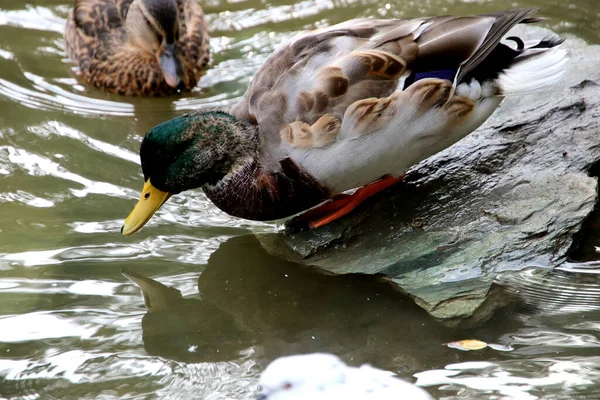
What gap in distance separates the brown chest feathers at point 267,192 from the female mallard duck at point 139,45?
205cm

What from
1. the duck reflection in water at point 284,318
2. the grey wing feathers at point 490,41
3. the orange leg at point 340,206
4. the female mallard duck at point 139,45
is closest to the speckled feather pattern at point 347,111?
the grey wing feathers at point 490,41

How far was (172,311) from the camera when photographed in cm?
380

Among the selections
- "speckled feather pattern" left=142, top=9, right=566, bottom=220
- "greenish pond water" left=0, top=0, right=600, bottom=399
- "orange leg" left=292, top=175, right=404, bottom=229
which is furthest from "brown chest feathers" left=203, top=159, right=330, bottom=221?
"greenish pond water" left=0, top=0, right=600, bottom=399

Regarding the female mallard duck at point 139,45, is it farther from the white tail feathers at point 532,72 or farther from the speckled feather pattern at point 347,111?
the white tail feathers at point 532,72

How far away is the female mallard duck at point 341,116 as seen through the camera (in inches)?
152

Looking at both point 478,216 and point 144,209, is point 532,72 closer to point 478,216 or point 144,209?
point 478,216

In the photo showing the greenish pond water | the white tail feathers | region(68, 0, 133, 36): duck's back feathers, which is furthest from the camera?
region(68, 0, 133, 36): duck's back feathers

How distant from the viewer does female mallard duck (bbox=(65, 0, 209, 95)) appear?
6.17 m

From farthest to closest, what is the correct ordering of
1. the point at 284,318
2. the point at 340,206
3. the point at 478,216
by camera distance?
the point at 340,206, the point at 478,216, the point at 284,318

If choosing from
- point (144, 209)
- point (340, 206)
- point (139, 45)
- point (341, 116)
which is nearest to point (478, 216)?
point (340, 206)

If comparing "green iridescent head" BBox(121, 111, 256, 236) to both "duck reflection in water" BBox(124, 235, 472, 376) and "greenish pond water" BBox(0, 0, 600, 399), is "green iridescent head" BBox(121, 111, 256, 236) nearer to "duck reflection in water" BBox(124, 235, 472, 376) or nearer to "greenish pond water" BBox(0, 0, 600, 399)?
"greenish pond water" BBox(0, 0, 600, 399)

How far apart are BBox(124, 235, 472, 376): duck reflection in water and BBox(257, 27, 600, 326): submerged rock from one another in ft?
0.30

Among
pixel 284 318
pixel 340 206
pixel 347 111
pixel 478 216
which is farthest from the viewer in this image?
pixel 340 206

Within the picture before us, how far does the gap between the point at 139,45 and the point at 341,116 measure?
3088mm
